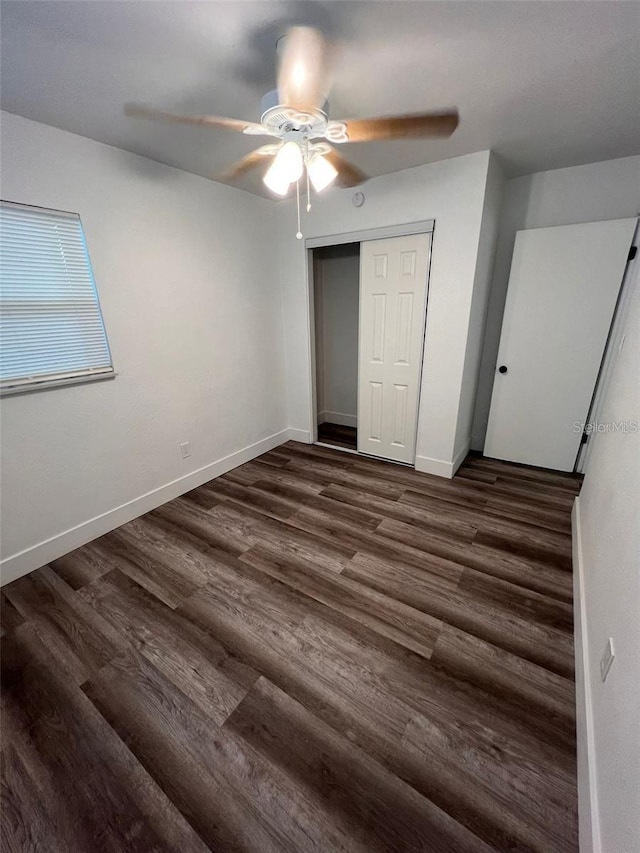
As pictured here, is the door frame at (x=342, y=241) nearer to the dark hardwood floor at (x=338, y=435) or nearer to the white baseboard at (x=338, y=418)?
the dark hardwood floor at (x=338, y=435)

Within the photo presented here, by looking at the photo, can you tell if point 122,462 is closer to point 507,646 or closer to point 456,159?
point 507,646

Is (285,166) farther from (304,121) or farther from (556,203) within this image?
(556,203)

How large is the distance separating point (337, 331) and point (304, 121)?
2.96 m

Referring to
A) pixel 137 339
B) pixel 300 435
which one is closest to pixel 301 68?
pixel 137 339

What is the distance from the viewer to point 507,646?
5.00 feet

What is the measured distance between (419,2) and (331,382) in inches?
140

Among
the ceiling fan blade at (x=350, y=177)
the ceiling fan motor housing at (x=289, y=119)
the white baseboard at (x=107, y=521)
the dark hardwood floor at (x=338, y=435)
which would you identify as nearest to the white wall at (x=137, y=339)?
the white baseboard at (x=107, y=521)

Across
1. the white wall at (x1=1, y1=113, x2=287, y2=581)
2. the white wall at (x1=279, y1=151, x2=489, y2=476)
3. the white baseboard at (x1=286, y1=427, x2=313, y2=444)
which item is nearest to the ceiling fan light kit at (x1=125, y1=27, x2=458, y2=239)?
the white wall at (x1=1, y1=113, x2=287, y2=581)

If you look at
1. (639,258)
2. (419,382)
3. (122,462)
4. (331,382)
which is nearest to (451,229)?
(419,382)

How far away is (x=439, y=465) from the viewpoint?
3.01 meters

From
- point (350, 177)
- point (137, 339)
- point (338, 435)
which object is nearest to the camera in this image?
point (137, 339)

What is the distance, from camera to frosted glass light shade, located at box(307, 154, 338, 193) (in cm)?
159

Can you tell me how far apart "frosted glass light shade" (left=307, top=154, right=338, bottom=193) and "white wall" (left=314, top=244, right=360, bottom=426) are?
2325 millimetres

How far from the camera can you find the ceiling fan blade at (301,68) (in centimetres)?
119
